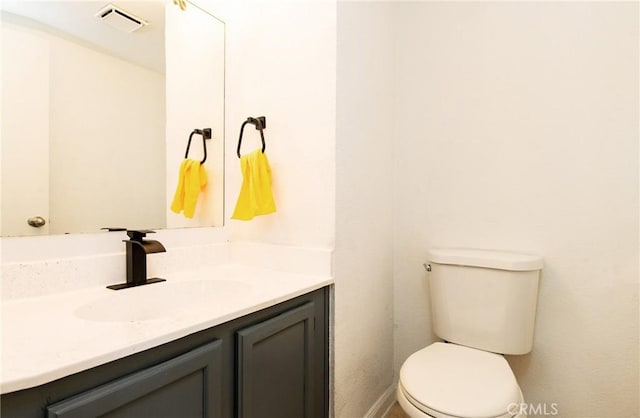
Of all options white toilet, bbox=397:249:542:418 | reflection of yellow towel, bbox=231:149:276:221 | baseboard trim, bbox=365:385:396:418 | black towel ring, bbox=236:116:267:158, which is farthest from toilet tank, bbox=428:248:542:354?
black towel ring, bbox=236:116:267:158

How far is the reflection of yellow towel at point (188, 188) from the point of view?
1.32 meters

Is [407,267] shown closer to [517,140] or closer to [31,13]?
[517,140]

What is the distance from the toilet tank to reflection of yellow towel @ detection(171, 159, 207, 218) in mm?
1070

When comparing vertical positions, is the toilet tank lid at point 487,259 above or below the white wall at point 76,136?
below

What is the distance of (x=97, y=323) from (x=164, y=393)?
0.21 metres

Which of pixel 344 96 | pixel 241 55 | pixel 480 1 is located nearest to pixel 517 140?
pixel 480 1

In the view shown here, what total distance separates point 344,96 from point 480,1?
2.86ft

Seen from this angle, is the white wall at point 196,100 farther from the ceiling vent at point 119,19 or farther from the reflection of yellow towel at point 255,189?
the reflection of yellow towel at point 255,189

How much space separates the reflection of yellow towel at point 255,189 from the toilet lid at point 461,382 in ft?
2.54

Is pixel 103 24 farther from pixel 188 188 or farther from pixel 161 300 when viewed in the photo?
pixel 161 300

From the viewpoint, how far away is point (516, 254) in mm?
1382

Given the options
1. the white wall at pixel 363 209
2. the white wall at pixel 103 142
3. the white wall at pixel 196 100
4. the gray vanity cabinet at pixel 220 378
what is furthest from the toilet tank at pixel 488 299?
the white wall at pixel 103 142

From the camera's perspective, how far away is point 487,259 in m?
1.30

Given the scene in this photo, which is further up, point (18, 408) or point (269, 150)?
point (269, 150)
